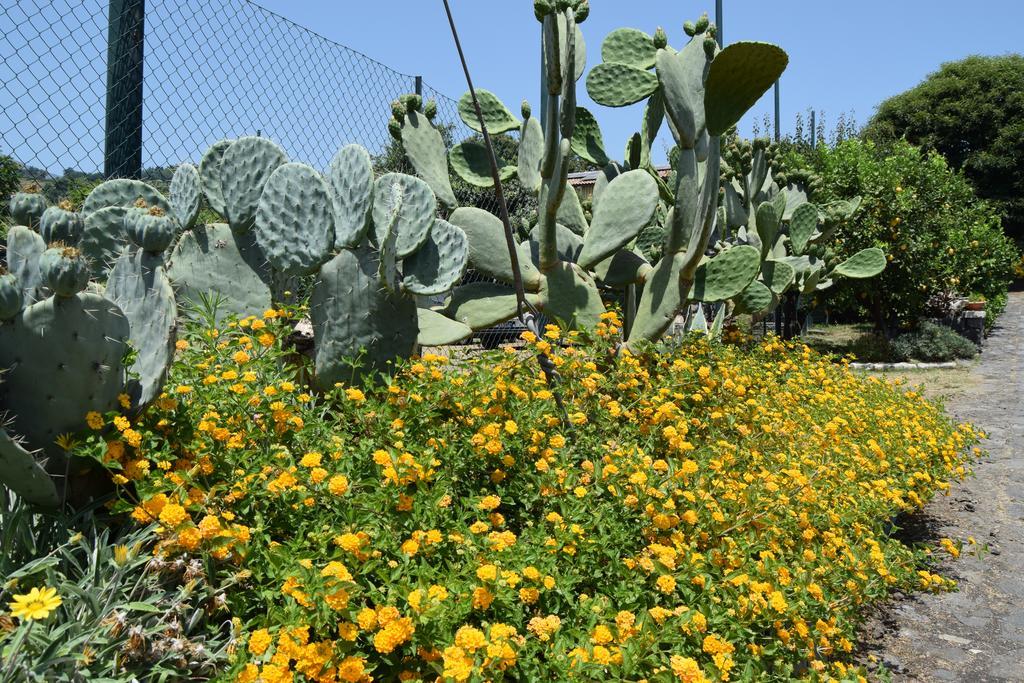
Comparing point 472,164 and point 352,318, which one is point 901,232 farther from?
point 352,318

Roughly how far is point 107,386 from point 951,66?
32.2m

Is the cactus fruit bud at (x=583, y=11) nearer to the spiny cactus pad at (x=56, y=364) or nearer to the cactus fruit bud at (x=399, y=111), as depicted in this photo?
the cactus fruit bud at (x=399, y=111)

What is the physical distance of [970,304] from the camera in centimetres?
1314

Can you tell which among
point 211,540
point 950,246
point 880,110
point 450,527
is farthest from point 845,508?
point 880,110

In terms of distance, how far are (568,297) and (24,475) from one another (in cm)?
319

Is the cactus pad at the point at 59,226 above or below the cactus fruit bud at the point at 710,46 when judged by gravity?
below

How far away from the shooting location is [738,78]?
13.8 ft

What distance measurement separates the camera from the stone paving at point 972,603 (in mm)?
3018

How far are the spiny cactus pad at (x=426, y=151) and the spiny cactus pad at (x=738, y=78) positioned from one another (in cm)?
155

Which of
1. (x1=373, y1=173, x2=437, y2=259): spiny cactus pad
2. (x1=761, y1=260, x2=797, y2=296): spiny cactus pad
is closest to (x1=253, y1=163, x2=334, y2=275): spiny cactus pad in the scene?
(x1=373, y1=173, x2=437, y2=259): spiny cactus pad

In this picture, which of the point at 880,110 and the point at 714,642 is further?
the point at 880,110

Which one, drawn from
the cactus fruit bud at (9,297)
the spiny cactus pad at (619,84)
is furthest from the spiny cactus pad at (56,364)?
the spiny cactus pad at (619,84)

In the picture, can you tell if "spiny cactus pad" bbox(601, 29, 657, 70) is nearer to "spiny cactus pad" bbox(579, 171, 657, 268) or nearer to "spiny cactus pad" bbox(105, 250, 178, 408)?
"spiny cactus pad" bbox(579, 171, 657, 268)

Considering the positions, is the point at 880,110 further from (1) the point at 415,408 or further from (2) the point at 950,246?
(1) the point at 415,408
